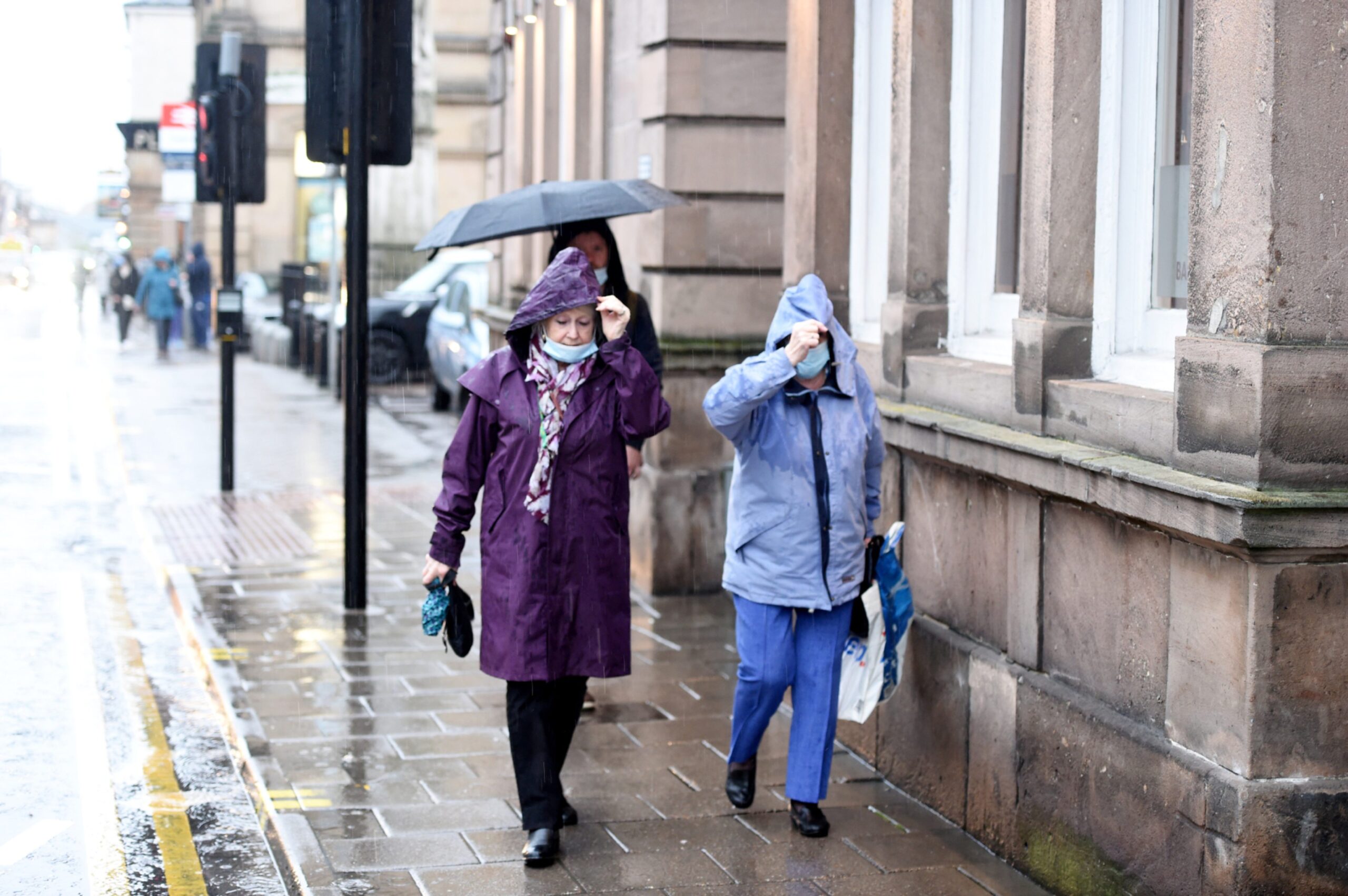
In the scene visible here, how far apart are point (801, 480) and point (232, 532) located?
7.18 metres

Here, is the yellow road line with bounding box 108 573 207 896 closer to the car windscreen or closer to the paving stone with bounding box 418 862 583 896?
the paving stone with bounding box 418 862 583 896

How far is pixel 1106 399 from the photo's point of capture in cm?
510

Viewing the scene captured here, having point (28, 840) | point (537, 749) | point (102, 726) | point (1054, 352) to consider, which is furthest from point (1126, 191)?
point (102, 726)

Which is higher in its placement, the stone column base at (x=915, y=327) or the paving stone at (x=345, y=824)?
the stone column base at (x=915, y=327)

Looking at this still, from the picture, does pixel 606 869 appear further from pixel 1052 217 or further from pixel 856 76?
pixel 856 76

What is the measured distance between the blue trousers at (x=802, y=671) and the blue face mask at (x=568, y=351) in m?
1.00

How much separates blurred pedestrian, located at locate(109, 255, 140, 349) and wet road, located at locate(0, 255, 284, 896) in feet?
66.2

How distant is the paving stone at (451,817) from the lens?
582 cm

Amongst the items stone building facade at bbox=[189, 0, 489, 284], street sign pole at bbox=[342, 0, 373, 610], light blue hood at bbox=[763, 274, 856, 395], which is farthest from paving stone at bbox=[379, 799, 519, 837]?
stone building facade at bbox=[189, 0, 489, 284]

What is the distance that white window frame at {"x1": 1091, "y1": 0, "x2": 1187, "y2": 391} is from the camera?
17.3 feet

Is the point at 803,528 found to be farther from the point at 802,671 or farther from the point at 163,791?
the point at 163,791

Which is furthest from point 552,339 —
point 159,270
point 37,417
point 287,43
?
point 287,43

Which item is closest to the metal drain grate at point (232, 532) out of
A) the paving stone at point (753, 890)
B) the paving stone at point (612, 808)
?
the paving stone at point (612, 808)

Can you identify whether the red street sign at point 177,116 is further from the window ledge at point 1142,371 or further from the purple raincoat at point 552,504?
the window ledge at point 1142,371
